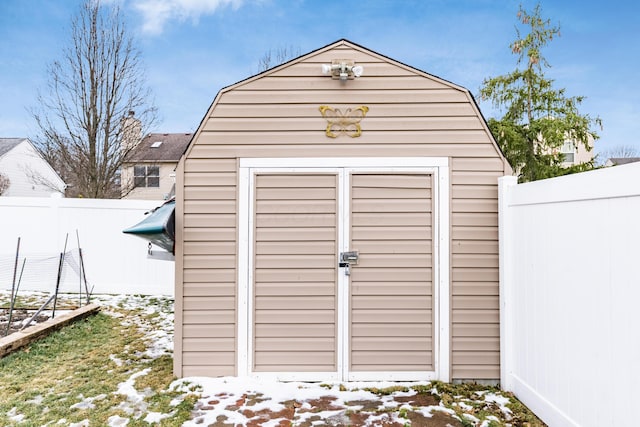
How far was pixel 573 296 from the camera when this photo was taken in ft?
7.52

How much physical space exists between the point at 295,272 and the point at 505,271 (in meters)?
1.74

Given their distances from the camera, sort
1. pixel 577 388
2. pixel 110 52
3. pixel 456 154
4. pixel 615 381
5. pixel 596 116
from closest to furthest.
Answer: pixel 615 381 → pixel 577 388 → pixel 456 154 → pixel 596 116 → pixel 110 52

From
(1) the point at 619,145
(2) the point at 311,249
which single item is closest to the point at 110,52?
(2) the point at 311,249

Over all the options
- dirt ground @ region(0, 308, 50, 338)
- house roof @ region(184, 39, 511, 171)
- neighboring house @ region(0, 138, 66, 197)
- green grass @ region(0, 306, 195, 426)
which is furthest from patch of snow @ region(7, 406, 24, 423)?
neighboring house @ region(0, 138, 66, 197)

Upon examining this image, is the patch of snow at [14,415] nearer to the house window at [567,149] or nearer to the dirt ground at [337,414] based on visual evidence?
the dirt ground at [337,414]

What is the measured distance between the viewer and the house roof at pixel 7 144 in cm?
1668

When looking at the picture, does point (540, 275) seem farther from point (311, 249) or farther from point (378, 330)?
point (311, 249)

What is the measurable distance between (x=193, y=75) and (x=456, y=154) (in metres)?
10.7

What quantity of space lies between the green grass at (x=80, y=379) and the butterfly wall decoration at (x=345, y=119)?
97.0 inches

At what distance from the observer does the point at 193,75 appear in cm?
1198

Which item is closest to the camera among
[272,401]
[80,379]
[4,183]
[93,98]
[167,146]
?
[272,401]

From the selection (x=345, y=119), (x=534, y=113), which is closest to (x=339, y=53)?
(x=345, y=119)

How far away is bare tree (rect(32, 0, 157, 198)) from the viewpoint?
9523 mm

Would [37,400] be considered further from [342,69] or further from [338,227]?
[342,69]
